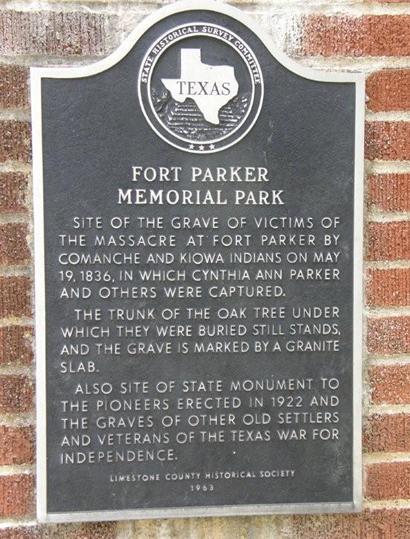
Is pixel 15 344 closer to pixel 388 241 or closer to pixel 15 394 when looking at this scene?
pixel 15 394

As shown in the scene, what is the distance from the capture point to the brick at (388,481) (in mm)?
2295

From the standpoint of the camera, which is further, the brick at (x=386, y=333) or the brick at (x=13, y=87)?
the brick at (x=386, y=333)

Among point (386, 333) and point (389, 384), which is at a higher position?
point (386, 333)

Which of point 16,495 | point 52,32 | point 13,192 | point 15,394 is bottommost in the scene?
point 16,495

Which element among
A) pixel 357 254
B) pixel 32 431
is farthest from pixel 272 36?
pixel 32 431

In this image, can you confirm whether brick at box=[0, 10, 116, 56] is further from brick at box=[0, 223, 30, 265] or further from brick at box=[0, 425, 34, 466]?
brick at box=[0, 425, 34, 466]

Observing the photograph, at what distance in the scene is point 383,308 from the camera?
2.27 meters

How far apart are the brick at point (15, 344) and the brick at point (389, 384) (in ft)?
3.92

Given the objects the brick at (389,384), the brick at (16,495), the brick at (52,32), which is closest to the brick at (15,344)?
the brick at (16,495)

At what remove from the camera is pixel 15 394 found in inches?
85.9

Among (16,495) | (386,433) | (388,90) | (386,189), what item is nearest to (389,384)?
(386,433)

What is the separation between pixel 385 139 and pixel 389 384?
86cm

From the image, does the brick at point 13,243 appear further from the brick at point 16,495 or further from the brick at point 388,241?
the brick at point 388,241

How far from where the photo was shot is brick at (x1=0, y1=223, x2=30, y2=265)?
216cm
